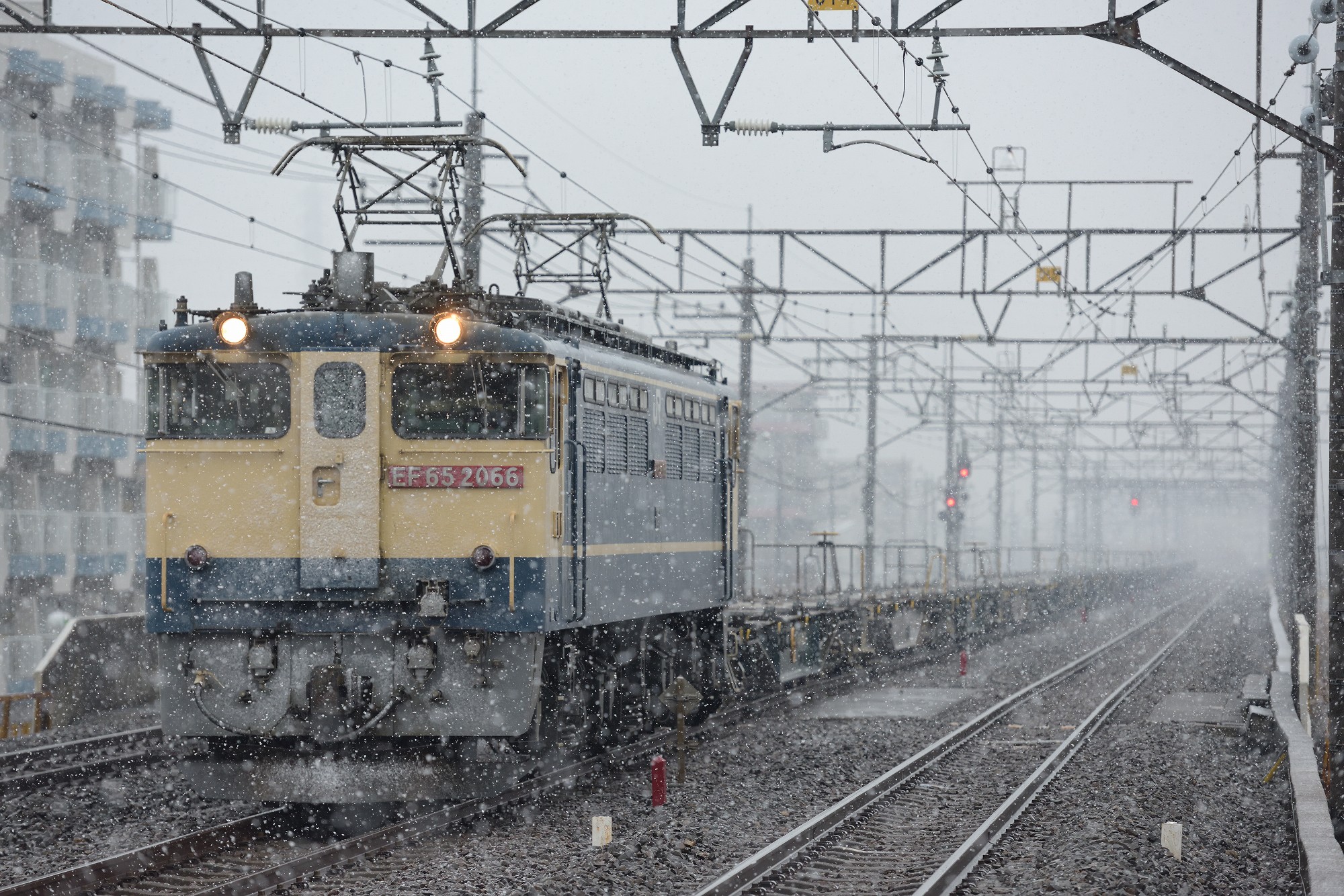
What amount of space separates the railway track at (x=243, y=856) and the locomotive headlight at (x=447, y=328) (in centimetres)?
341

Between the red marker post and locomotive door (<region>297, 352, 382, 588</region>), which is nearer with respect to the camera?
locomotive door (<region>297, 352, 382, 588</region>)

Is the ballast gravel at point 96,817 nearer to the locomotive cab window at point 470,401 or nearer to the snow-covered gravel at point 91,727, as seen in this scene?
the snow-covered gravel at point 91,727

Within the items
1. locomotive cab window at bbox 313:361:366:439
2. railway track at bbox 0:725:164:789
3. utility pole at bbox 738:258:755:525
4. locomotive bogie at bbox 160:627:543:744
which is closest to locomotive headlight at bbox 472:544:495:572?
locomotive bogie at bbox 160:627:543:744

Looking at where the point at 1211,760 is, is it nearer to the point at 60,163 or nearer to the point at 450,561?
the point at 450,561

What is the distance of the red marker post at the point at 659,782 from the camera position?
1182cm

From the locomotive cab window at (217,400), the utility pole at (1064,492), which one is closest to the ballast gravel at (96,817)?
the locomotive cab window at (217,400)

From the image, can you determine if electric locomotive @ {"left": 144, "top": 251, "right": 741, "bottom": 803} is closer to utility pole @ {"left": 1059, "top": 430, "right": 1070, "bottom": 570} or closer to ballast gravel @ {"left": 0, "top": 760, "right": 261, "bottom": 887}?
ballast gravel @ {"left": 0, "top": 760, "right": 261, "bottom": 887}

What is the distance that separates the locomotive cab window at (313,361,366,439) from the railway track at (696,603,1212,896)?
409cm

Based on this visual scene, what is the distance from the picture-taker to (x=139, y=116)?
4756 centimetres

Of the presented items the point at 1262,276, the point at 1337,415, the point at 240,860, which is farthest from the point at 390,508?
the point at 1262,276

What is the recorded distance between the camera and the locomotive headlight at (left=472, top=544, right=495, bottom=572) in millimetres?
10766

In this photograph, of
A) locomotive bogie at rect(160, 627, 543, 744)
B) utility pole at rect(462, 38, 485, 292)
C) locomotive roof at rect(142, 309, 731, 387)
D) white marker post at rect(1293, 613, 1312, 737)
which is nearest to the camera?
locomotive bogie at rect(160, 627, 543, 744)

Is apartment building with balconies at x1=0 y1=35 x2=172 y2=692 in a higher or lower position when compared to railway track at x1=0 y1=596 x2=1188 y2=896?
higher

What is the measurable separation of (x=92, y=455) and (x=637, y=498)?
3562 cm
